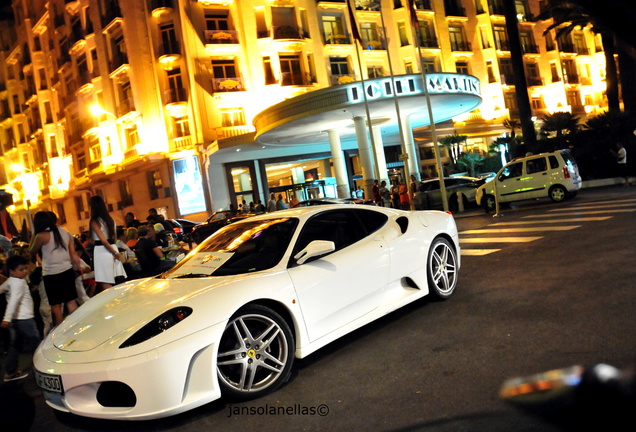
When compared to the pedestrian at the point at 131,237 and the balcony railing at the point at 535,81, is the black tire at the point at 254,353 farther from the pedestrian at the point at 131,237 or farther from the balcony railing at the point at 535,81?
the balcony railing at the point at 535,81

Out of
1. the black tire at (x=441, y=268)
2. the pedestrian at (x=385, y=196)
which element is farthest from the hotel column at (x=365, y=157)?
the black tire at (x=441, y=268)

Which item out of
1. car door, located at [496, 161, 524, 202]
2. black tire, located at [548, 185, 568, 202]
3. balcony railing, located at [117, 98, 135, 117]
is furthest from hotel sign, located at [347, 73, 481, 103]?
balcony railing, located at [117, 98, 135, 117]

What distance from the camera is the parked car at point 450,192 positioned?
21031 mm

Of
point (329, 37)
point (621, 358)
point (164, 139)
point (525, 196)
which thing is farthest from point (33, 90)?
point (621, 358)

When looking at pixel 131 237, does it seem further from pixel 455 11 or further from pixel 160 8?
pixel 455 11

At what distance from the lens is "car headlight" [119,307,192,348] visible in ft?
11.7

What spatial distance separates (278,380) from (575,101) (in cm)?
5649

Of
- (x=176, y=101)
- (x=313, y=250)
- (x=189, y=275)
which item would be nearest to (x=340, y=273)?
(x=313, y=250)

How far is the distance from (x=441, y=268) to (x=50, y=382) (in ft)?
13.3

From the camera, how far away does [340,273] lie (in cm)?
471

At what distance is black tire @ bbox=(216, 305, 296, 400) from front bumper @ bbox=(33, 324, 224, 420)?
0.59 ft

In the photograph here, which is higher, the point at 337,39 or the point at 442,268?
the point at 337,39

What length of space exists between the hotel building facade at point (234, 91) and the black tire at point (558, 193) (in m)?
12.1

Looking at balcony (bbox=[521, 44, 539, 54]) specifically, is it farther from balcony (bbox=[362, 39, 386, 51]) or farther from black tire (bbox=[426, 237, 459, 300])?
black tire (bbox=[426, 237, 459, 300])
